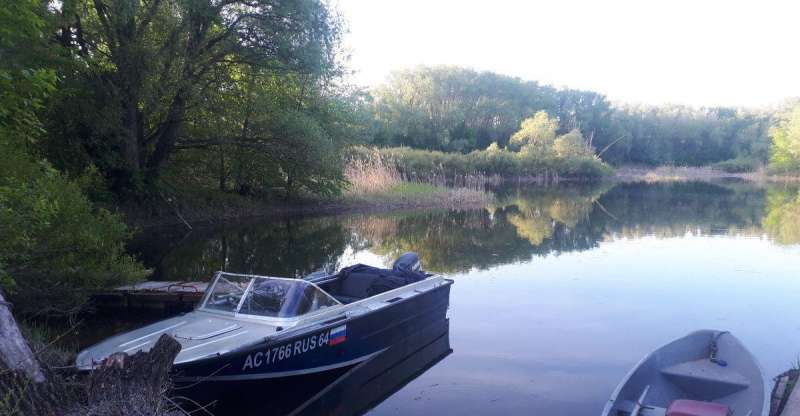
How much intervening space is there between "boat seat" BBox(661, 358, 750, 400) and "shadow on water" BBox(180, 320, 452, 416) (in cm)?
320

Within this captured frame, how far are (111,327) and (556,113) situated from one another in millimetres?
81492

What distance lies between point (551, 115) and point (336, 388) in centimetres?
7923

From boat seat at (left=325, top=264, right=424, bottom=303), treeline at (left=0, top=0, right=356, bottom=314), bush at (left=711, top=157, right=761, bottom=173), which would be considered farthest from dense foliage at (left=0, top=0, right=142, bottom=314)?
bush at (left=711, top=157, right=761, bottom=173)

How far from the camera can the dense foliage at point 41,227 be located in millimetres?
7074

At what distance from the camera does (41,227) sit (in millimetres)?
7211

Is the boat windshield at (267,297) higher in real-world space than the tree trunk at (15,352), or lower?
lower

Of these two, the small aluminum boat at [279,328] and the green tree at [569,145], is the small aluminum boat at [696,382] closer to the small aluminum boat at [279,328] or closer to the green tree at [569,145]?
the small aluminum boat at [279,328]

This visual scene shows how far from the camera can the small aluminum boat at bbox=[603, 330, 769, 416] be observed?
19.3 feet

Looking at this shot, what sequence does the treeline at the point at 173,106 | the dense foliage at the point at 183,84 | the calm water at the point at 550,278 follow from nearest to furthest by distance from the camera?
the calm water at the point at 550,278 → the treeline at the point at 173,106 → the dense foliage at the point at 183,84

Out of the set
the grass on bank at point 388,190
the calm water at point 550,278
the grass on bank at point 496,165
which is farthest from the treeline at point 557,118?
the calm water at point 550,278

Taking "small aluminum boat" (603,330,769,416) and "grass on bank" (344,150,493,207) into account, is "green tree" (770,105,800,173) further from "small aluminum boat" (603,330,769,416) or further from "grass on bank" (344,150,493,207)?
"small aluminum boat" (603,330,769,416)

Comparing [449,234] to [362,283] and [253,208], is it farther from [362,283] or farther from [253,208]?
[362,283]

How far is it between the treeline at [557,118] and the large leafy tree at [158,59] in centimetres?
3521

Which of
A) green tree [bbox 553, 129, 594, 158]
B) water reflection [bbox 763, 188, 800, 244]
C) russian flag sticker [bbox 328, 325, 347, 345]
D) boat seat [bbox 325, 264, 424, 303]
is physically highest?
green tree [bbox 553, 129, 594, 158]
